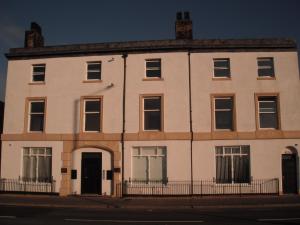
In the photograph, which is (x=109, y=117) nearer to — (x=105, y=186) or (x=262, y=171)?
(x=105, y=186)

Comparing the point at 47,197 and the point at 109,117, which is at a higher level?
the point at 109,117

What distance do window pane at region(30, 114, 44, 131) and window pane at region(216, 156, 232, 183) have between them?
40.9 feet

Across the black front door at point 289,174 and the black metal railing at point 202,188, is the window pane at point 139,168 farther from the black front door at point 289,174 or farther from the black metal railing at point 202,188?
the black front door at point 289,174

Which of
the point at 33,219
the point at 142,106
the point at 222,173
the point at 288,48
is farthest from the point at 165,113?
the point at 33,219

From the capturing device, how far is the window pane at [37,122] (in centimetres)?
2409

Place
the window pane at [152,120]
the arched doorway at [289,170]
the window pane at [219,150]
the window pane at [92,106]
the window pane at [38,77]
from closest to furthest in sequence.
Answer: the arched doorway at [289,170]
the window pane at [219,150]
the window pane at [152,120]
the window pane at [92,106]
the window pane at [38,77]

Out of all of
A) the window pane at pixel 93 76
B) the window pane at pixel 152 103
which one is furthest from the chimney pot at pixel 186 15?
the window pane at pixel 93 76

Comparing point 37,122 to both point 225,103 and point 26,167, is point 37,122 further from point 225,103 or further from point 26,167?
point 225,103

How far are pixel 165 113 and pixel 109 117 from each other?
12.6ft

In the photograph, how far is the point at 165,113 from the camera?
895 inches

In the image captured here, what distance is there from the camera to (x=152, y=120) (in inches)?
910

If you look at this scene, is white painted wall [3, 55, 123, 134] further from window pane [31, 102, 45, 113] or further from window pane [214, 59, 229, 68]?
window pane [214, 59, 229, 68]

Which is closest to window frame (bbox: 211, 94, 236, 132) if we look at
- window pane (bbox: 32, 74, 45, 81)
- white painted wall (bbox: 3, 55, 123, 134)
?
white painted wall (bbox: 3, 55, 123, 134)

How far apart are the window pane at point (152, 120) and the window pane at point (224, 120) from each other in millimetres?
3970
